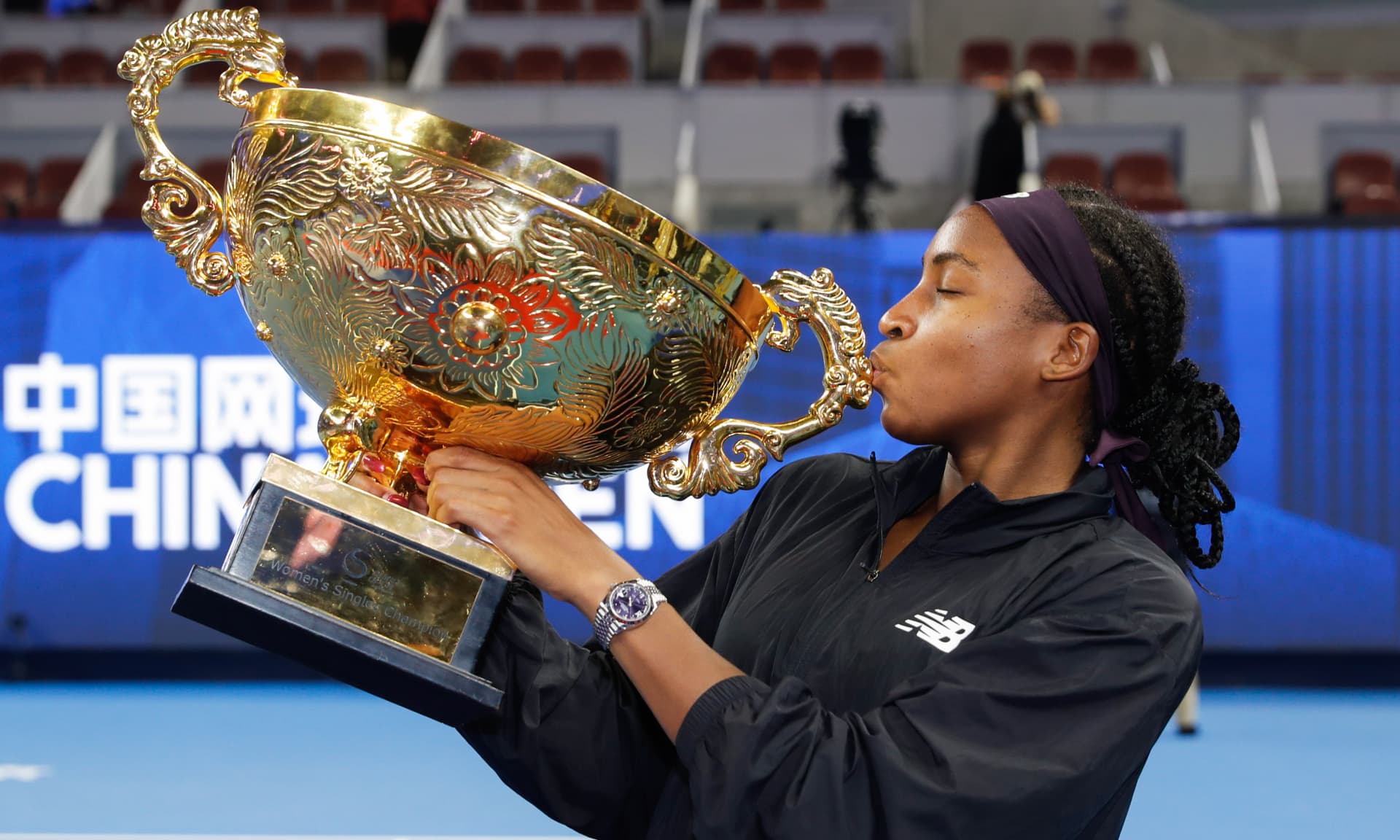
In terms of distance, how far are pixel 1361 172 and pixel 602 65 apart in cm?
421

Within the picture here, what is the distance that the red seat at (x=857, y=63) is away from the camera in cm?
861

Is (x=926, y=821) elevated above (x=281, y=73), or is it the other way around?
(x=281, y=73)

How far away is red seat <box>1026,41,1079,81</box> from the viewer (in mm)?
8961

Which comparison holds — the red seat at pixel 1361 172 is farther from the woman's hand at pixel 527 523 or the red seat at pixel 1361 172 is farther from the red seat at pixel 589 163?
the woman's hand at pixel 527 523

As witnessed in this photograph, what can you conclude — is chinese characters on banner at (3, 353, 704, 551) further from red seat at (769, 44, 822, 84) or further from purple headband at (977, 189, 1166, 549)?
red seat at (769, 44, 822, 84)

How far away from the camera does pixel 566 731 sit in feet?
3.95

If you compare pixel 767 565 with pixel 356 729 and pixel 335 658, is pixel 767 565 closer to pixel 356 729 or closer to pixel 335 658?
pixel 335 658

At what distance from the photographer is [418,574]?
44.4 inches

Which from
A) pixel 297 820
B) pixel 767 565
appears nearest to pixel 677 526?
pixel 297 820

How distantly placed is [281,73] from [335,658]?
487 mm

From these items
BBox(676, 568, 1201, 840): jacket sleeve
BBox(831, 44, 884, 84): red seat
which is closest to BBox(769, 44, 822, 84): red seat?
BBox(831, 44, 884, 84): red seat

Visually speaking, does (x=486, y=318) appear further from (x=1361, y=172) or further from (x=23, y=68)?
(x=23, y=68)

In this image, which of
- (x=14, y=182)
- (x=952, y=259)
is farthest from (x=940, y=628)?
(x=14, y=182)

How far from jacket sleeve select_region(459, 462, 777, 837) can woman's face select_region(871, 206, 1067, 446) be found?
1.09 ft
